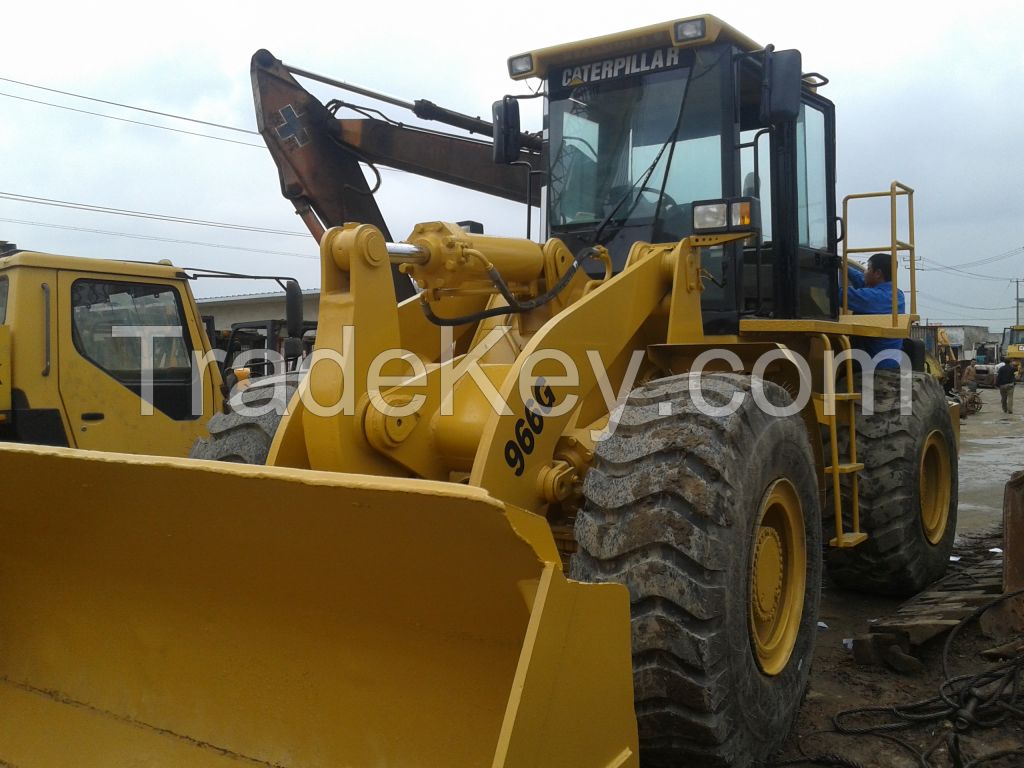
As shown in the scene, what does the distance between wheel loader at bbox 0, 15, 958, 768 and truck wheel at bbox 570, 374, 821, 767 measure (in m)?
0.01

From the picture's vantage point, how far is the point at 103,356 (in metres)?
7.01

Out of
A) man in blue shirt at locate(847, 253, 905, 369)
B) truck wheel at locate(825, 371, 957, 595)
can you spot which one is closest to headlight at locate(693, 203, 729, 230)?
truck wheel at locate(825, 371, 957, 595)

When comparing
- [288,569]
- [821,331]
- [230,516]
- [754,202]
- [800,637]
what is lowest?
[800,637]

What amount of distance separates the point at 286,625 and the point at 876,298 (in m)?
5.34

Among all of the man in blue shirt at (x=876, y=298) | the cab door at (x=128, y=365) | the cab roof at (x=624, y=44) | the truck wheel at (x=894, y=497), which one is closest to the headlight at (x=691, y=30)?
the cab roof at (x=624, y=44)

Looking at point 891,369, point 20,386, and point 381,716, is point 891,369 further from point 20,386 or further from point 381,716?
point 20,386

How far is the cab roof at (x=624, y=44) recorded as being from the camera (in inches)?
172

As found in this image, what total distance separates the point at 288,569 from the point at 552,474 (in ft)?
3.41

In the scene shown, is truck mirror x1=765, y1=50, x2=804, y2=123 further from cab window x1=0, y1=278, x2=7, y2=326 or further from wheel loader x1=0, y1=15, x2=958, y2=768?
cab window x1=0, y1=278, x2=7, y2=326

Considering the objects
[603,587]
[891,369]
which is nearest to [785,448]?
[603,587]

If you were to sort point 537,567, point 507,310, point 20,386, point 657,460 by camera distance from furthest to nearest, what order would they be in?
1. point 20,386
2. point 507,310
3. point 657,460
4. point 537,567

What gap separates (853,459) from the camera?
511 centimetres

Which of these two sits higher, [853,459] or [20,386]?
[20,386]

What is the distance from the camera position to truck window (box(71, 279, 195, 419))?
6968 millimetres
